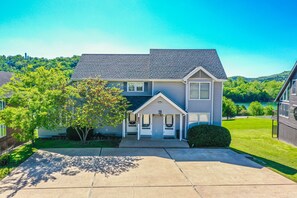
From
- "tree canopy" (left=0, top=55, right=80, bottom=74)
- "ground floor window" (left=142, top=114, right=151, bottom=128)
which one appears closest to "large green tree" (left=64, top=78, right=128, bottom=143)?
"ground floor window" (left=142, top=114, right=151, bottom=128)

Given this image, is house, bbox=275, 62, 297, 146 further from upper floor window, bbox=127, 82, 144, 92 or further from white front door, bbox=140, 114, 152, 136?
upper floor window, bbox=127, 82, 144, 92

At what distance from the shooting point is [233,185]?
1159cm

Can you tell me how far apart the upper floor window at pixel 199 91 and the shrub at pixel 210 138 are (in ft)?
10.8

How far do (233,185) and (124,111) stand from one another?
1139 centimetres

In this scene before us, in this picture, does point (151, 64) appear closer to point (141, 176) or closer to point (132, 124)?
point (132, 124)

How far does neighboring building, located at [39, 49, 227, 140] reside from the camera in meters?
21.5

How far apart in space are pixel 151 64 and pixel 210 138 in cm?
967

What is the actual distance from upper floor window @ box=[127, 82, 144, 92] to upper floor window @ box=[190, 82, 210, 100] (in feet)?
16.5

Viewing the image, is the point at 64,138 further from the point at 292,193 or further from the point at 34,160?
the point at 292,193

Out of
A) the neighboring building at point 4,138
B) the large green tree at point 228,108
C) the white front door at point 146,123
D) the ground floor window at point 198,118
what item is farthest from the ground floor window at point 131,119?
the large green tree at point 228,108

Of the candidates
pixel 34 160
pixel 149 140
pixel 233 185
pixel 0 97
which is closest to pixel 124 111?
pixel 149 140

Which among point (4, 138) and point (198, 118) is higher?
point (198, 118)

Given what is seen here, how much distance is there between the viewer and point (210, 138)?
20.0 m

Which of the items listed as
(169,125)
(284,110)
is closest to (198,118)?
(169,125)
